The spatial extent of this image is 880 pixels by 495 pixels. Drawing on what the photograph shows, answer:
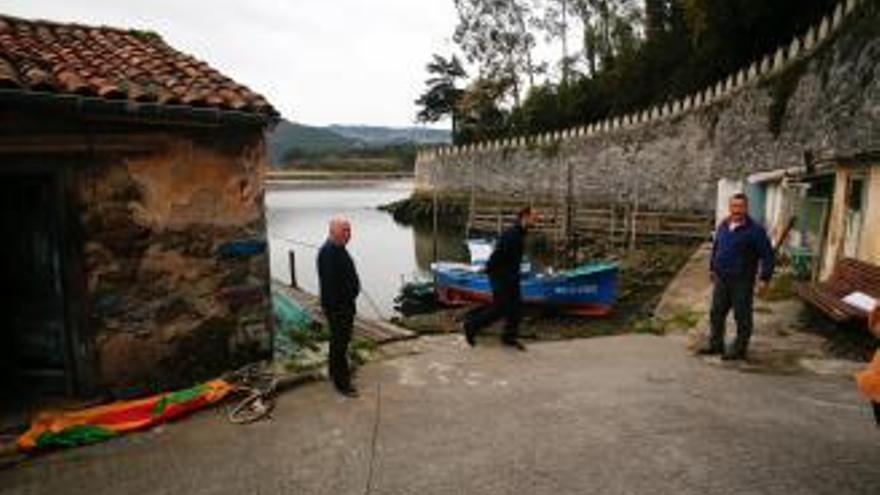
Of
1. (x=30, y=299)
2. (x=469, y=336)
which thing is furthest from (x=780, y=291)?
(x=30, y=299)

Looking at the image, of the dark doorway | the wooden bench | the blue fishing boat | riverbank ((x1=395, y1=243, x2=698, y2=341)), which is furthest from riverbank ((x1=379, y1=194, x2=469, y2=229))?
the dark doorway

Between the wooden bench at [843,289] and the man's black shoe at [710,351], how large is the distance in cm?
160

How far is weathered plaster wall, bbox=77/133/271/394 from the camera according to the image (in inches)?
295

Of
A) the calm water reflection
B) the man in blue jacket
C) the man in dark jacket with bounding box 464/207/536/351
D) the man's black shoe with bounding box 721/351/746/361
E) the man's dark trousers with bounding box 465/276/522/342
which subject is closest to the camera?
Result: the man in blue jacket

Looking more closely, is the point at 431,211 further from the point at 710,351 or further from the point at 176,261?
the point at 176,261

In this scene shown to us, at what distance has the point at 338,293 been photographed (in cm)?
784

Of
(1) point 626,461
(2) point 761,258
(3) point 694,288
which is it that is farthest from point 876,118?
(1) point 626,461

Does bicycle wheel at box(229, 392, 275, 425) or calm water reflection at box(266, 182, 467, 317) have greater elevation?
bicycle wheel at box(229, 392, 275, 425)

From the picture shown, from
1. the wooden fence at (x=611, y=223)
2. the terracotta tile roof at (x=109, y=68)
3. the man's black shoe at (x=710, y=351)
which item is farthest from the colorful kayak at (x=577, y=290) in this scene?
the wooden fence at (x=611, y=223)

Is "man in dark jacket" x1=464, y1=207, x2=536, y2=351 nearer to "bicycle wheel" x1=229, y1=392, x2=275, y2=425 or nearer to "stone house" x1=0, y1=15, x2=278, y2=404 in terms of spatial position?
"stone house" x1=0, y1=15, x2=278, y2=404

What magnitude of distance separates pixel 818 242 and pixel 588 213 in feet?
69.0

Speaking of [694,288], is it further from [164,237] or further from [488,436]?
[164,237]

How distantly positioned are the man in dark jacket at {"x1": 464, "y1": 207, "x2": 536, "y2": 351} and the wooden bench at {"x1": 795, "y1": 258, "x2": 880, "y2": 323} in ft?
13.7

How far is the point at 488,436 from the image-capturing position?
6516mm
